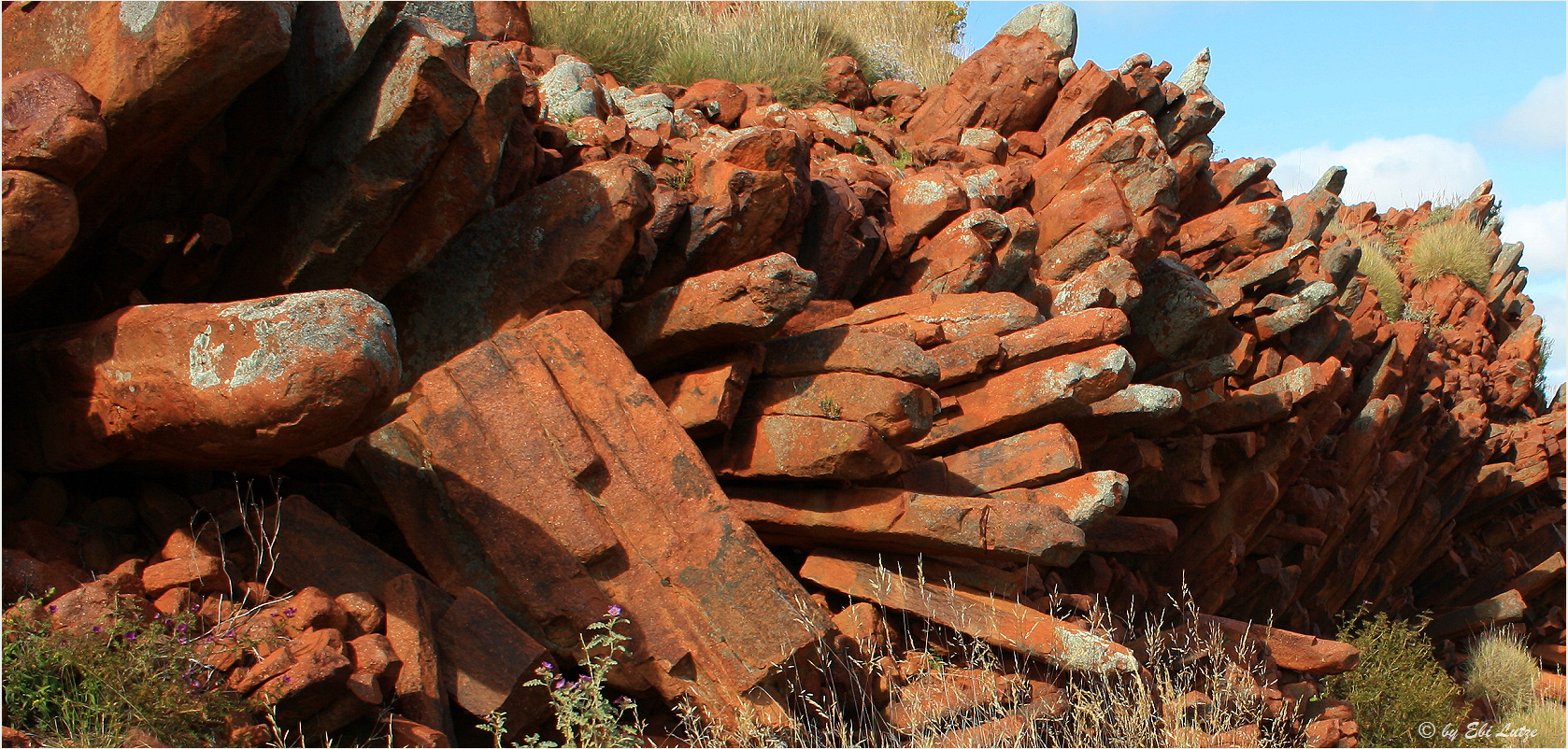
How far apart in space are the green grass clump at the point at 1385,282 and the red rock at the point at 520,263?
744 inches

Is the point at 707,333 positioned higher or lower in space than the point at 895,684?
higher

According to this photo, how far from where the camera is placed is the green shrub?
1611 cm

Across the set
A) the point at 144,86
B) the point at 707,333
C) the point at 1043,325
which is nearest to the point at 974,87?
the point at 1043,325

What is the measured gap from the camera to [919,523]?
273 inches

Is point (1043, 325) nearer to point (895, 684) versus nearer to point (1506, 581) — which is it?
point (895, 684)

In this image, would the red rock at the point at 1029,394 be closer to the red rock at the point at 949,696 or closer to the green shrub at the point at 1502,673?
the red rock at the point at 949,696

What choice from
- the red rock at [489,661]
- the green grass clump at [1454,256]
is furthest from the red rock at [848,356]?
the green grass clump at [1454,256]

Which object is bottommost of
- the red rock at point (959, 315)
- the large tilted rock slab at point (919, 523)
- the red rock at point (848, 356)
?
the large tilted rock slab at point (919, 523)

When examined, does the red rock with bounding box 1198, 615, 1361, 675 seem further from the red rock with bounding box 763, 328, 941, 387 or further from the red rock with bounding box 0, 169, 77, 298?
the red rock with bounding box 0, 169, 77, 298

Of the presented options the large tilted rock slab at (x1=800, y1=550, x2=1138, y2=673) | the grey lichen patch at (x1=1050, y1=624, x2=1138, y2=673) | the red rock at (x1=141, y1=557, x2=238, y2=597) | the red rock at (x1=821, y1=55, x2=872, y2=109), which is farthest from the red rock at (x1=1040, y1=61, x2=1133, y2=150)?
the red rock at (x1=141, y1=557, x2=238, y2=597)

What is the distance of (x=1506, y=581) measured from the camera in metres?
19.5

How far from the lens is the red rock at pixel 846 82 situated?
552 inches

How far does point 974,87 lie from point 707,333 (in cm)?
749

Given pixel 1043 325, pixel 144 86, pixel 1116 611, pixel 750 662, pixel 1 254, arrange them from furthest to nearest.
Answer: pixel 1116 611 < pixel 1043 325 < pixel 750 662 < pixel 144 86 < pixel 1 254
